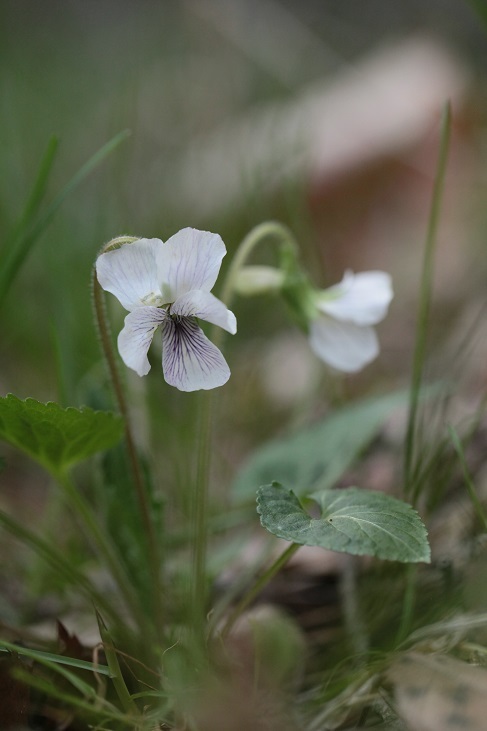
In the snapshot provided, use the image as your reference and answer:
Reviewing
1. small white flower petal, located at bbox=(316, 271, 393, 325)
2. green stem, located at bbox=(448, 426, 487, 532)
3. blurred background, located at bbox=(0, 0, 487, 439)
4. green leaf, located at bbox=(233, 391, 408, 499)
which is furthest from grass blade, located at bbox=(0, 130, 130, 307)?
green stem, located at bbox=(448, 426, 487, 532)

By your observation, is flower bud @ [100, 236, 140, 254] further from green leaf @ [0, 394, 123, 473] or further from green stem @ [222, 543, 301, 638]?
green stem @ [222, 543, 301, 638]

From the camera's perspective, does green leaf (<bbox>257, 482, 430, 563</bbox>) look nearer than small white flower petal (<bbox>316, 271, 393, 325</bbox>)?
Yes

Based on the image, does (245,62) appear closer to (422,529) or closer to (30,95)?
(30,95)

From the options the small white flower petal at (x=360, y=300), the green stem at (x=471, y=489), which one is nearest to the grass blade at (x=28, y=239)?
the small white flower petal at (x=360, y=300)

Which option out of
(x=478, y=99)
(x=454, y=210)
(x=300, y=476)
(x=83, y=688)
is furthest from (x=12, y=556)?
(x=478, y=99)

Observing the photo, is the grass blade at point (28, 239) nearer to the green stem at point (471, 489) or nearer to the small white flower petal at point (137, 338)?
the small white flower petal at point (137, 338)

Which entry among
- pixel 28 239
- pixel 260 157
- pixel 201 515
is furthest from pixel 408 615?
pixel 260 157
